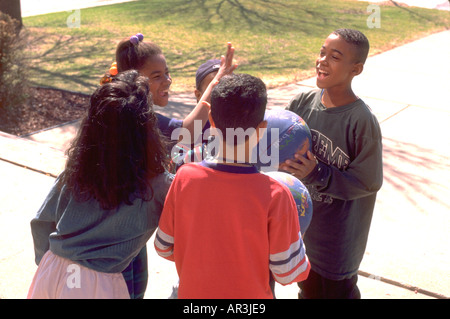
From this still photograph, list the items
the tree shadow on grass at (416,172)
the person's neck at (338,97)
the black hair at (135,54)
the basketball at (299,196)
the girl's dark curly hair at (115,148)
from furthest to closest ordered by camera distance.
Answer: the tree shadow on grass at (416,172) < the black hair at (135,54) < the person's neck at (338,97) < the basketball at (299,196) < the girl's dark curly hair at (115,148)

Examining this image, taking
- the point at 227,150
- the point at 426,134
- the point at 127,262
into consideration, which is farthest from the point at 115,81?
the point at 426,134

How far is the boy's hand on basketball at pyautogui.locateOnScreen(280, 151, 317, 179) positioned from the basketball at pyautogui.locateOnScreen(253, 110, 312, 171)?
1.0 inches

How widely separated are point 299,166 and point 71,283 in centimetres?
115

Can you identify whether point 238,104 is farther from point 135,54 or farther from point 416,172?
point 416,172

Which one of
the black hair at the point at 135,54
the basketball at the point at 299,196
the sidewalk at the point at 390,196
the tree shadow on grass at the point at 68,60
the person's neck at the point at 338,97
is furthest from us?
the tree shadow on grass at the point at 68,60

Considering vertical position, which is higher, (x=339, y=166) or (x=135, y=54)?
(x=135, y=54)

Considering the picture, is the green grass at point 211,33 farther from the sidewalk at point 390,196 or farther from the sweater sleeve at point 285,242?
the sweater sleeve at point 285,242

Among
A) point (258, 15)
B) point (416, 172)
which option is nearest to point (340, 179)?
point (416, 172)

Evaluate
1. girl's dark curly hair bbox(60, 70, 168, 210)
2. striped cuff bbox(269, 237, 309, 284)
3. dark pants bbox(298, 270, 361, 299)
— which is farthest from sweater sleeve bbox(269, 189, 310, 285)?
dark pants bbox(298, 270, 361, 299)

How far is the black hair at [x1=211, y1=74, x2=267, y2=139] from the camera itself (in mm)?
1979

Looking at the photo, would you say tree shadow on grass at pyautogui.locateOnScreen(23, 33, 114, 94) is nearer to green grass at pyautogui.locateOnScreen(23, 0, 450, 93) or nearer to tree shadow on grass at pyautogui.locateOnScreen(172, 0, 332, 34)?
green grass at pyautogui.locateOnScreen(23, 0, 450, 93)

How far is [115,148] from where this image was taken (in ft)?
6.89

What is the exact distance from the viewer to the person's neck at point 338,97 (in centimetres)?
275

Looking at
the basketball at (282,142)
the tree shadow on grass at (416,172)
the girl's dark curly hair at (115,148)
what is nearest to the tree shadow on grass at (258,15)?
the tree shadow on grass at (416,172)
